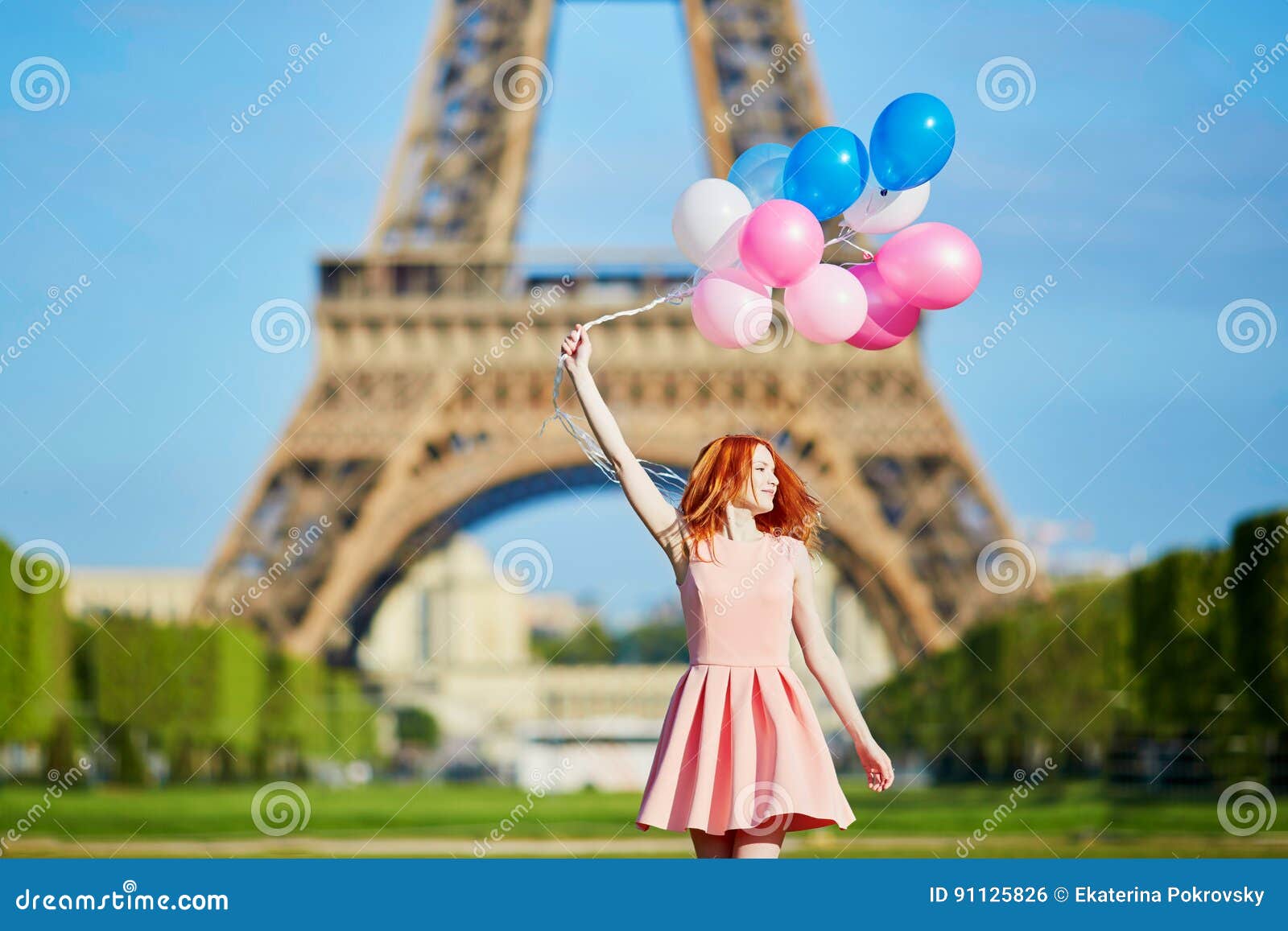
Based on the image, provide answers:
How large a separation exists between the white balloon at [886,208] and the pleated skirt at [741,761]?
6.53 feet

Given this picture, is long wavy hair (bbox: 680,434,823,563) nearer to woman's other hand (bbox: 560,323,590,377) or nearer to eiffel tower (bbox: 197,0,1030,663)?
woman's other hand (bbox: 560,323,590,377)

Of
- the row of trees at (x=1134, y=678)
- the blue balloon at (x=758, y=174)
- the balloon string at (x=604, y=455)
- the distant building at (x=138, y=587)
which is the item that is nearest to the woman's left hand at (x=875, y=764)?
the balloon string at (x=604, y=455)

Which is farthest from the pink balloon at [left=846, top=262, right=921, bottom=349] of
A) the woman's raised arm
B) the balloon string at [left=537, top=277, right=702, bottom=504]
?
the woman's raised arm

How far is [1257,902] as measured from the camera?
3.57 m

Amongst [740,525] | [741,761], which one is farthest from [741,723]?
[740,525]

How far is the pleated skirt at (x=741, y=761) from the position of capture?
12.4ft

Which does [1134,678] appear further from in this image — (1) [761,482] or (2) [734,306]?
(1) [761,482]

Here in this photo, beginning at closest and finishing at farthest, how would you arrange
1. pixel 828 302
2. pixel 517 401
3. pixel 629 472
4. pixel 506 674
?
pixel 629 472 < pixel 828 302 < pixel 517 401 < pixel 506 674

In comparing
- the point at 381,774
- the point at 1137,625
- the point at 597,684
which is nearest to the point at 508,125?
the point at 1137,625

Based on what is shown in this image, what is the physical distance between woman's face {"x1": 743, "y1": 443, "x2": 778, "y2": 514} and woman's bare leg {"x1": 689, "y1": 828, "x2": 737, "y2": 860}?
74 cm

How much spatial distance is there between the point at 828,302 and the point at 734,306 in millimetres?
273

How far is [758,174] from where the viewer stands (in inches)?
211

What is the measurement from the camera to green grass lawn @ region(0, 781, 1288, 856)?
1617cm

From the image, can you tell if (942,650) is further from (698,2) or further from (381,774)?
(381,774)
